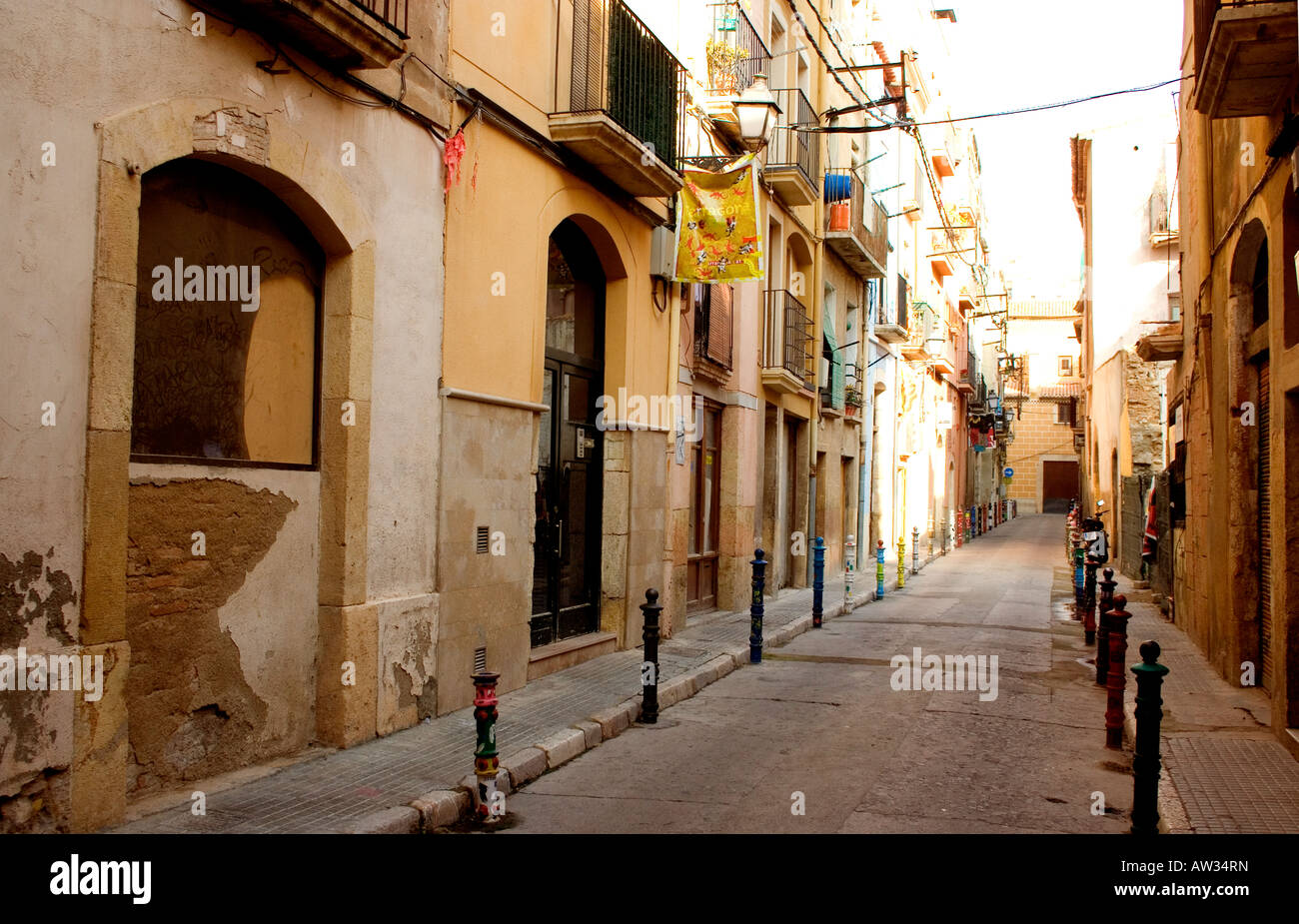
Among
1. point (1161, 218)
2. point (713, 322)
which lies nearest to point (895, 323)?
point (1161, 218)

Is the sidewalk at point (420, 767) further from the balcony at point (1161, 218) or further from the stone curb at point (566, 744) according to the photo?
the balcony at point (1161, 218)

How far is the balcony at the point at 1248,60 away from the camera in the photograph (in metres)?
7.38

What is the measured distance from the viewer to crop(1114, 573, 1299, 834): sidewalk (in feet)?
20.5

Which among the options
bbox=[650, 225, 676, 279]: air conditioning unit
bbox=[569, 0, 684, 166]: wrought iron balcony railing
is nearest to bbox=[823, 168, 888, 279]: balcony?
bbox=[650, 225, 676, 279]: air conditioning unit

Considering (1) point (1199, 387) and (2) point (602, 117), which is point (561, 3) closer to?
(2) point (602, 117)

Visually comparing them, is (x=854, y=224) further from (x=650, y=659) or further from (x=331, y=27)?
(x=331, y=27)

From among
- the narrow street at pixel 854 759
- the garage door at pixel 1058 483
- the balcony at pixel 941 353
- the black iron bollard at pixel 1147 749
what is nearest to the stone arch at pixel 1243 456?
the narrow street at pixel 854 759

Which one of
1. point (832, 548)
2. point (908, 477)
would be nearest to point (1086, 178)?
point (908, 477)

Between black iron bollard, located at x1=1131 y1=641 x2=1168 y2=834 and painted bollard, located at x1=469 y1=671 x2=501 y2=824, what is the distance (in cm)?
344

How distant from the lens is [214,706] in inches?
264

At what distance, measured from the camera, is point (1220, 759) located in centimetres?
764

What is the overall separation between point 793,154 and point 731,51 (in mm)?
4099

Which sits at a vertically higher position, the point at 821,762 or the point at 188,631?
the point at 188,631
